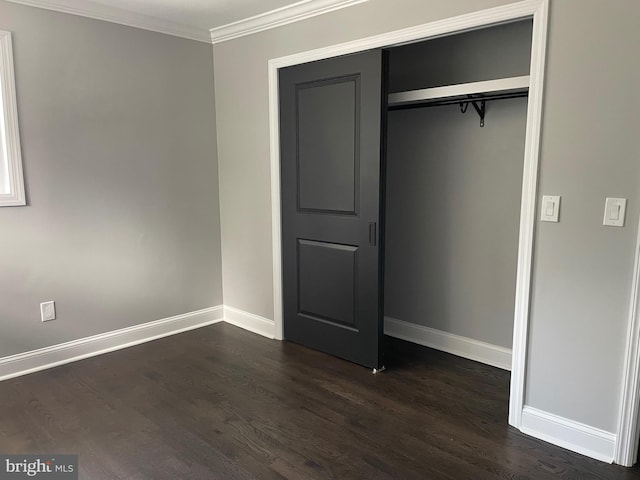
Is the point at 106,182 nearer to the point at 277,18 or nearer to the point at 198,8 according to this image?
the point at 198,8

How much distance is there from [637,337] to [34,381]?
10.9 feet

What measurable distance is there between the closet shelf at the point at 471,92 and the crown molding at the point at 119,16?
174 cm

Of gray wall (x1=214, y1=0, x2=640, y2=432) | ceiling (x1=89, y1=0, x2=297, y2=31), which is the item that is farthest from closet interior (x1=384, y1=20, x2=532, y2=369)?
ceiling (x1=89, y1=0, x2=297, y2=31)

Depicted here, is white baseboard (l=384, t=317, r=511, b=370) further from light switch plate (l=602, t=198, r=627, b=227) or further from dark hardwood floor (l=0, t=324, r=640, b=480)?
light switch plate (l=602, t=198, r=627, b=227)

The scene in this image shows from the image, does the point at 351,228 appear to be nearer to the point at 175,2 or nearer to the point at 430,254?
the point at 430,254

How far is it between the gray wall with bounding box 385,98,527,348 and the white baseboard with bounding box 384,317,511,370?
0.05m

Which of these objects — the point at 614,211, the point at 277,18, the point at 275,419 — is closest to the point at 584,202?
the point at 614,211

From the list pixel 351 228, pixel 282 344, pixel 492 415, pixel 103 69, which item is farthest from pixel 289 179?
pixel 492 415

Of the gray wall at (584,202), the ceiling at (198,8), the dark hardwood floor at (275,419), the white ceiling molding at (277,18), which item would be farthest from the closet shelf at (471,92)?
the dark hardwood floor at (275,419)

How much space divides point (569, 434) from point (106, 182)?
127 inches

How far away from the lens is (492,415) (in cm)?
264

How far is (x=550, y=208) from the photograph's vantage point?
229 cm

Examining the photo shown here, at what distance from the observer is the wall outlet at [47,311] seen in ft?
10.6

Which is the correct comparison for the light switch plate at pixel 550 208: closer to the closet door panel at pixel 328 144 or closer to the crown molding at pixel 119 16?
the closet door panel at pixel 328 144
